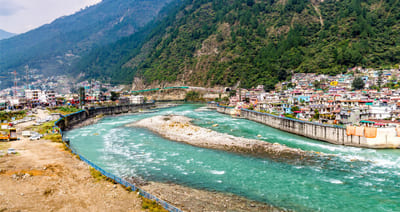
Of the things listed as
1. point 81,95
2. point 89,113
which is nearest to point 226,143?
point 89,113

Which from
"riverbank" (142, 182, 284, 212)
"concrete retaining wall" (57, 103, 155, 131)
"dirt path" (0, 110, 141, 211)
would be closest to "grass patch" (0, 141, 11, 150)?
"dirt path" (0, 110, 141, 211)

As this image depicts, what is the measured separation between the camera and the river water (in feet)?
87.4

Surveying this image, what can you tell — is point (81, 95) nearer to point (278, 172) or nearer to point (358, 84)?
point (278, 172)

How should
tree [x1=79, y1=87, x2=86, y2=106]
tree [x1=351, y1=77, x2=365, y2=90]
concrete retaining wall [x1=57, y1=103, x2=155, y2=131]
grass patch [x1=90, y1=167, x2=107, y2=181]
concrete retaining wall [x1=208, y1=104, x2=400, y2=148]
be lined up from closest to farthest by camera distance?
1. grass patch [x1=90, y1=167, x2=107, y2=181]
2. concrete retaining wall [x1=208, y1=104, x2=400, y2=148]
3. concrete retaining wall [x1=57, y1=103, x2=155, y2=131]
4. tree [x1=351, y1=77, x2=365, y2=90]
5. tree [x1=79, y1=87, x2=86, y2=106]

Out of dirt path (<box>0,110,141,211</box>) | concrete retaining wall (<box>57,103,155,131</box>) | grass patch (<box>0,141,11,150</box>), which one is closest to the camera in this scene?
dirt path (<box>0,110,141,211</box>)

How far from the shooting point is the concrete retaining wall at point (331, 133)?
45.0 m

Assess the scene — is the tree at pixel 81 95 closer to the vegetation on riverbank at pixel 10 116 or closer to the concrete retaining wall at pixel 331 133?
the vegetation on riverbank at pixel 10 116

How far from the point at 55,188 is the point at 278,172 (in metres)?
26.5

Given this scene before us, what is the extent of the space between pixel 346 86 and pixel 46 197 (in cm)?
11772

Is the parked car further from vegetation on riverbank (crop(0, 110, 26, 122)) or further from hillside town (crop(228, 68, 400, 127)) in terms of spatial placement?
hillside town (crop(228, 68, 400, 127))

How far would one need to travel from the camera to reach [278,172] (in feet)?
111

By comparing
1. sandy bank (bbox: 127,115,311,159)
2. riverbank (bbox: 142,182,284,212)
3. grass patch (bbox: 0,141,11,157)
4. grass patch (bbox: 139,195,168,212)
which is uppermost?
grass patch (bbox: 0,141,11,157)

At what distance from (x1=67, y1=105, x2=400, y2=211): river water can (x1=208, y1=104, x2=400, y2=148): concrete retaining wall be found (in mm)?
2059

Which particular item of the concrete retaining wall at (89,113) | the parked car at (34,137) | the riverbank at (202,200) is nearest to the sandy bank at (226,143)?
the riverbank at (202,200)
